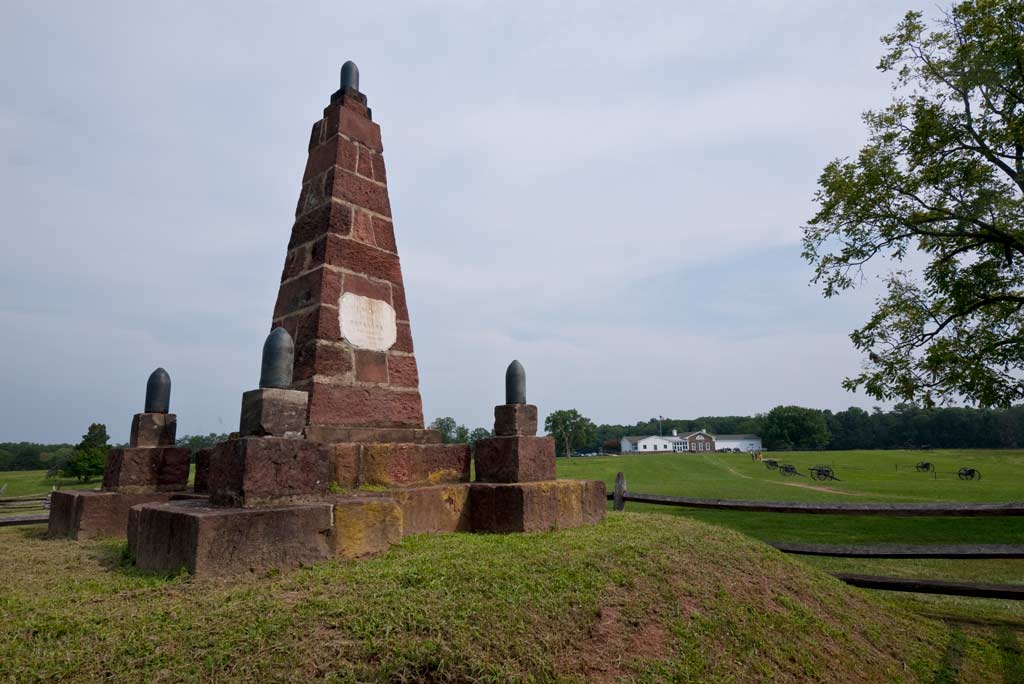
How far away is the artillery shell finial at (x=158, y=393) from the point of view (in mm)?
5906

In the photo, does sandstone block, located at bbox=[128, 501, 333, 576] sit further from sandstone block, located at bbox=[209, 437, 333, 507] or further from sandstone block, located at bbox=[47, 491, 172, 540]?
sandstone block, located at bbox=[47, 491, 172, 540]

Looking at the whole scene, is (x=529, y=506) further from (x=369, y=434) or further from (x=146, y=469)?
(x=146, y=469)

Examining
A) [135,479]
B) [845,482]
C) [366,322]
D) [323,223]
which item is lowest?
[845,482]

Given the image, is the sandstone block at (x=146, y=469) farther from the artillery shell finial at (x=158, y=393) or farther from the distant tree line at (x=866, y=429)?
the distant tree line at (x=866, y=429)

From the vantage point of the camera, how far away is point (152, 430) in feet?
19.2

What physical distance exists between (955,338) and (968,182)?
3.67 m

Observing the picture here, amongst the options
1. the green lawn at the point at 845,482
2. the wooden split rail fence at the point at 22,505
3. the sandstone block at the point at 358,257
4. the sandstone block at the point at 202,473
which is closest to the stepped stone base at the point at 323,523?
the sandstone block at the point at 202,473

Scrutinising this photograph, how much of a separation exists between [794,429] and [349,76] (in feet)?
311

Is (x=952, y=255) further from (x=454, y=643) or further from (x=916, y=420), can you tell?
(x=916, y=420)

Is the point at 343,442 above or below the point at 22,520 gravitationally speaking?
above

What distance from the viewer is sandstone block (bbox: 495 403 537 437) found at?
5.43 meters

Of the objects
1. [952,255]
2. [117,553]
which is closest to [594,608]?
[117,553]

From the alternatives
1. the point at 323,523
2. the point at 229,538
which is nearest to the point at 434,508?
the point at 323,523

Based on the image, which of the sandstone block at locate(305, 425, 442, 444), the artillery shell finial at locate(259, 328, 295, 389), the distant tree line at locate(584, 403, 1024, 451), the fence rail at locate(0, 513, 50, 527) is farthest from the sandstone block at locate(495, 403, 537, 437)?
the distant tree line at locate(584, 403, 1024, 451)
